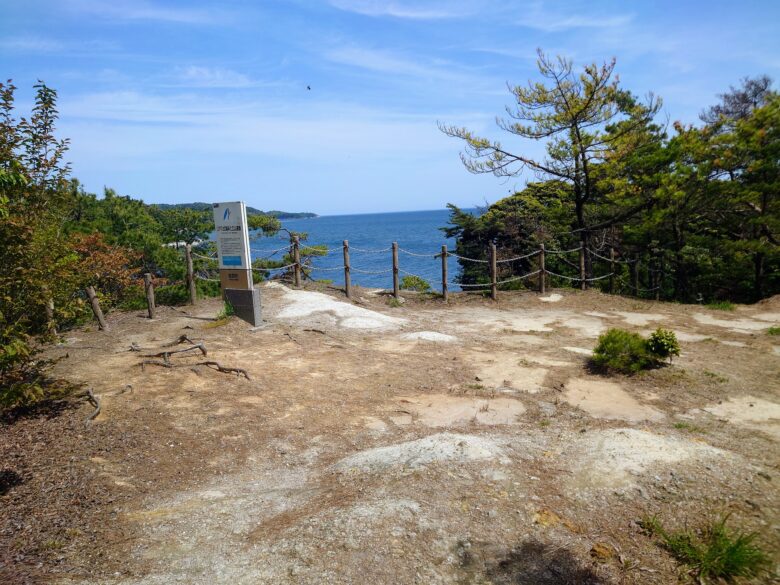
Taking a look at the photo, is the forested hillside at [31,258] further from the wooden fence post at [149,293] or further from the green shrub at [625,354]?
the green shrub at [625,354]

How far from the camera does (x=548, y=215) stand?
1645 cm

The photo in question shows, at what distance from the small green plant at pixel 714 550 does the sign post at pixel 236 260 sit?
6.99 metres

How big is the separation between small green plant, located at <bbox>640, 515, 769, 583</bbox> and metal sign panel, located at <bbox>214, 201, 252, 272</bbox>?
7.32 metres

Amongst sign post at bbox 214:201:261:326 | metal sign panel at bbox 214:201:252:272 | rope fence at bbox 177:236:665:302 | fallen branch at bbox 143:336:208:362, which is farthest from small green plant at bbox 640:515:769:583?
metal sign panel at bbox 214:201:252:272

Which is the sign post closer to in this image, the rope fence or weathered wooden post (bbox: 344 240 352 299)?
the rope fence

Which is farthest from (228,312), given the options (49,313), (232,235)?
(49,313)

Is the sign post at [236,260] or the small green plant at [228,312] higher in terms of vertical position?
the sign post at [236,260]

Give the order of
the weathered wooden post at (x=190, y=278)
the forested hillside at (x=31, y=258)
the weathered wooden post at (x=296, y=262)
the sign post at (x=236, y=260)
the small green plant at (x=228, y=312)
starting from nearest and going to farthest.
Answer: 1. the forested hillside at (x=31, y=258)
2. the sign post at (x=236, y=260)
3. the small green plant at (x=228, y=312)
4. the weathered wooden post at (x=190, y=278)
5. the weathered wooden post at (x=296, y=262)

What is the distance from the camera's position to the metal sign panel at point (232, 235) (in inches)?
342

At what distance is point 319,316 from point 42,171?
5476 mm

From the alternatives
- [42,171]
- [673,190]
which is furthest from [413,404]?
[673,190]

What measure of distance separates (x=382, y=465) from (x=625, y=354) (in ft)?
13.2

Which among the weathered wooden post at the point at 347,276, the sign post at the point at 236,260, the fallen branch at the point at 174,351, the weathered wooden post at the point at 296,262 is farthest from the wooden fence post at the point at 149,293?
the weathered wooden post at the point at 347,276

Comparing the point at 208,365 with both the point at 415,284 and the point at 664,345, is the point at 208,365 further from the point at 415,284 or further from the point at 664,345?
the point at 415,284
